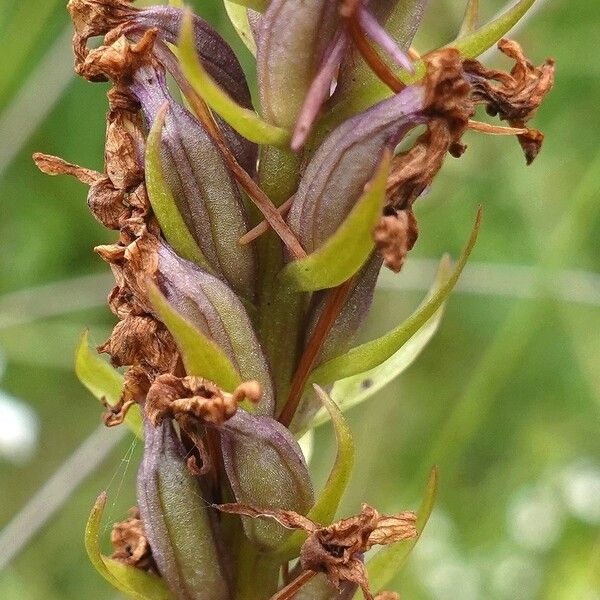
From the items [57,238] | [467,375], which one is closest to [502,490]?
[467,375]

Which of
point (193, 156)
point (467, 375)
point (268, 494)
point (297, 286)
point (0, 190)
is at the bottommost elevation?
point (467, 375)

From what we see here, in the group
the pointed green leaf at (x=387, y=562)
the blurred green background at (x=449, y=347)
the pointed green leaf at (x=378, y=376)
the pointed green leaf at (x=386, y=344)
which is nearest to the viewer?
the pointed green leaf at (x=386, y=344)

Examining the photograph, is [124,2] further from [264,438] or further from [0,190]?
[0,190]

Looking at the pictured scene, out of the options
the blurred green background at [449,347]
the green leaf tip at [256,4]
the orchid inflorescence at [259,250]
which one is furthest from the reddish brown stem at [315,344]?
the blurred green background at [449,347]

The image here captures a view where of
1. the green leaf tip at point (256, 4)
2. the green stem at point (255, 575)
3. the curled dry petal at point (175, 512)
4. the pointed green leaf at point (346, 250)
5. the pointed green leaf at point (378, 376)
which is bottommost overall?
the green stem at point (255, 575)

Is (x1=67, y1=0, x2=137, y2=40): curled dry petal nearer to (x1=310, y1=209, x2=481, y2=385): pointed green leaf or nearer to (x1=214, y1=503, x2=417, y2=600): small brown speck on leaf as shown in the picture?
(x1=310, y1=209, x2=481, y2=385): pointed green leaf

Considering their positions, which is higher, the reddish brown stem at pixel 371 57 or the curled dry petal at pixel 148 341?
the reddish brown stem at pixel 371 57

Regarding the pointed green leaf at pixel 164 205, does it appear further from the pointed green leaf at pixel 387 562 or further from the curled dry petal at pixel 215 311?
the pointed green leaf at pixel 387 562
